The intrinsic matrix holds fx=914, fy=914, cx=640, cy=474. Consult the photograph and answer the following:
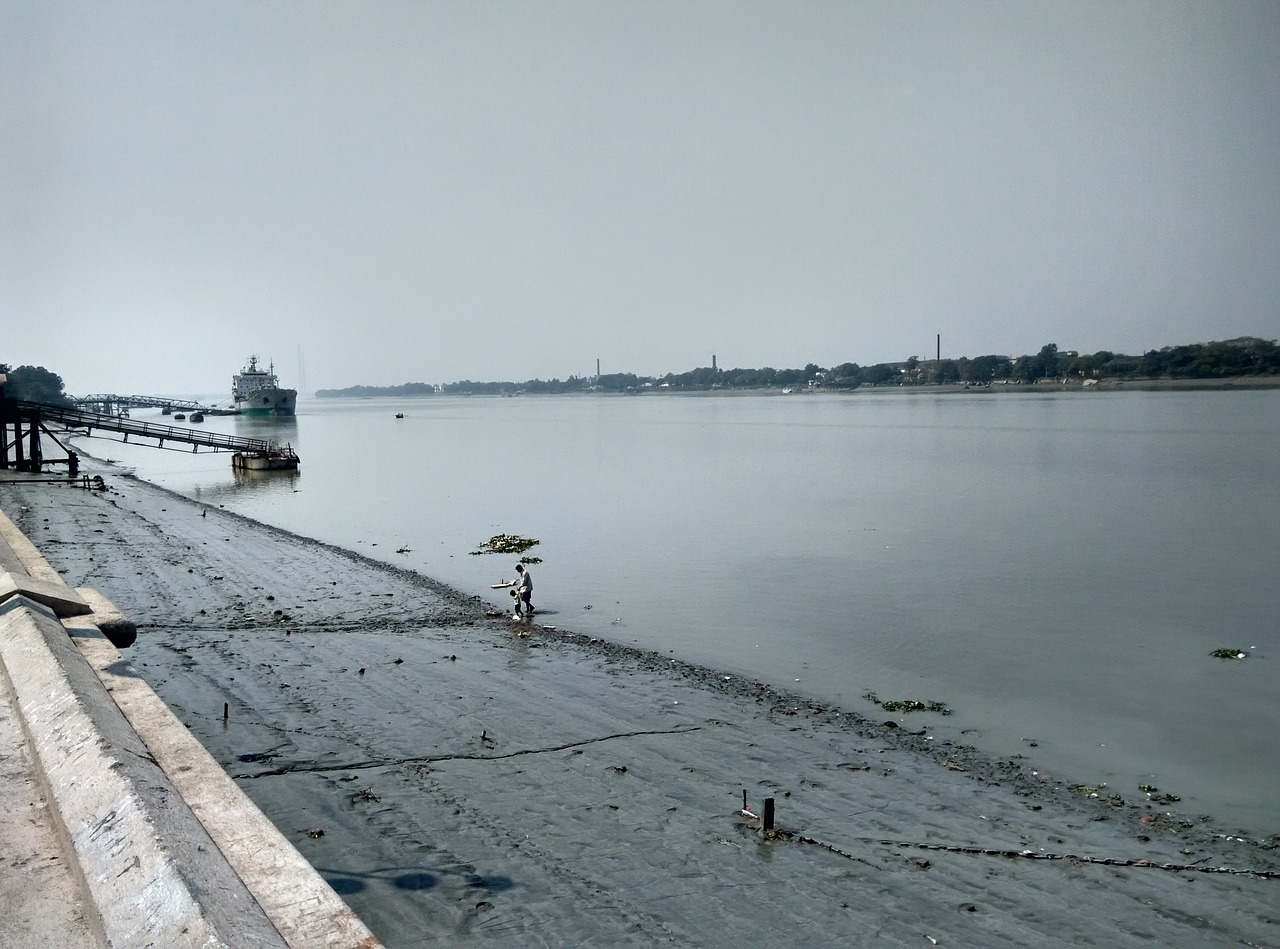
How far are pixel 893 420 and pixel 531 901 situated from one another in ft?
451

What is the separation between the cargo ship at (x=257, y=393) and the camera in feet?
531

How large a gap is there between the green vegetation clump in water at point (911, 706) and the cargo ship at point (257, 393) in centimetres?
16186

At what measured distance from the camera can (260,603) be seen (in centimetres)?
2217

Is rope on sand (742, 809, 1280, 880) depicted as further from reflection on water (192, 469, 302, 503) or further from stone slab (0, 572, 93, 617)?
reflection on water (192, 469, 302, 503)

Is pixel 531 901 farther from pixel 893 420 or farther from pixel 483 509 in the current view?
pixel 893 420

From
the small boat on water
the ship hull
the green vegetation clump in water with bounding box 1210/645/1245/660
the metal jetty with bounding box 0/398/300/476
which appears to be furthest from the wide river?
the ship hull

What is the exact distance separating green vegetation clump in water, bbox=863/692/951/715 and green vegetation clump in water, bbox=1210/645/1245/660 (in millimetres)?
7537

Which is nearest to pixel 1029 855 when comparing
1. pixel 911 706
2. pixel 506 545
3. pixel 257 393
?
pixel 911 706

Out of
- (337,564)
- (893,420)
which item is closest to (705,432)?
(893,420)

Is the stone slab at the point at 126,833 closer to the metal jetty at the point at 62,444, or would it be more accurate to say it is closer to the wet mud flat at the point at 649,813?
the wet mud flat at the point at 649,813

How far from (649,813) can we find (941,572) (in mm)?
20111

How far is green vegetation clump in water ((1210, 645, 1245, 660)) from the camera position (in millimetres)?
19156

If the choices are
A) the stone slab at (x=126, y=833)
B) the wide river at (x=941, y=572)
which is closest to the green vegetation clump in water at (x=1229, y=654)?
the wide river at (x=941, y=572)

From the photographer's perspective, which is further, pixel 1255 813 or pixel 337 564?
pixel 337 564
